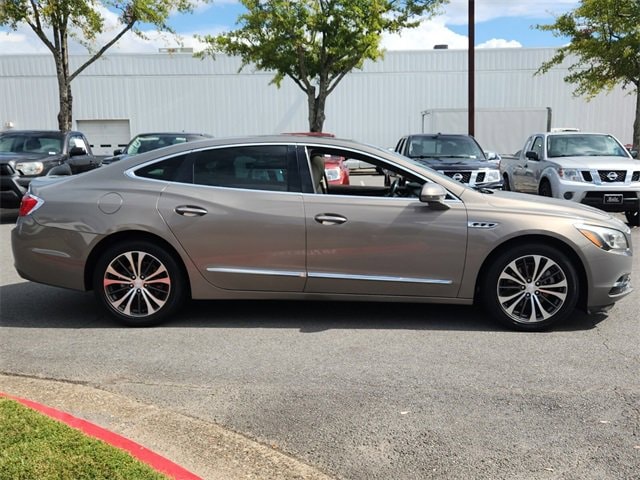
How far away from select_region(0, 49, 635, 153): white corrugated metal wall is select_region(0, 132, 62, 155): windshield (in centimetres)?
1778

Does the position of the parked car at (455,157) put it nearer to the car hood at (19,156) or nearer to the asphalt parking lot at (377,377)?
the asphalt parking lot at (377,377)

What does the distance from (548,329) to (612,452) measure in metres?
1.96

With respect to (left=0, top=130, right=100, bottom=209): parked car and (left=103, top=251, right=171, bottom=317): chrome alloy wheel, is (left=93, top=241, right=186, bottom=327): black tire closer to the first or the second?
(left=103, top=251, right=171, bottom=317): chrome alloy wheel

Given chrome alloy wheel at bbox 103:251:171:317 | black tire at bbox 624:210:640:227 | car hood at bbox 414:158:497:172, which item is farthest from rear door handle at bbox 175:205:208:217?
black tire at bbox 624:210:640:227

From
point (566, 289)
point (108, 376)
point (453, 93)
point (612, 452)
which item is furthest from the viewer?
point (453, 93)

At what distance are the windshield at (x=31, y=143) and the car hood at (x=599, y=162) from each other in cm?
989

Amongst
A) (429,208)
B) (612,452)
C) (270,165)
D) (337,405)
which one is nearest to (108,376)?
(337,405)

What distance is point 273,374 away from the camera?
13.3 ft

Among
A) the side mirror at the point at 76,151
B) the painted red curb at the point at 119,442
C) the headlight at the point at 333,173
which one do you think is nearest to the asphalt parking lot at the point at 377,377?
the painted red curb at the point at 119,442

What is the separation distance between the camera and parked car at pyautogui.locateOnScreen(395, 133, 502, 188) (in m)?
10.8

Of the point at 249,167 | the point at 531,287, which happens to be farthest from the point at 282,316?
the point at 531,287

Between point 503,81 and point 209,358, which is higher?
point 503,81

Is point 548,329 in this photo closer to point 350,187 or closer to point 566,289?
point 566,289

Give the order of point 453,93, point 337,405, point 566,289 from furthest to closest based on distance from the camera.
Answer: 1. point 453,93
2. point 566,289
3. point 337,405
